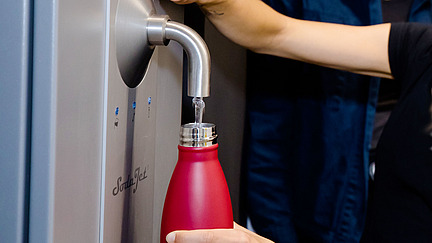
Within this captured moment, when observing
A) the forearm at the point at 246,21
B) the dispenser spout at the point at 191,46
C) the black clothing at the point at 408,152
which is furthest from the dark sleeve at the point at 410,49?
the dispenser spout at the point at 191,46

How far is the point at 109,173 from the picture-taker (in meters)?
0.31

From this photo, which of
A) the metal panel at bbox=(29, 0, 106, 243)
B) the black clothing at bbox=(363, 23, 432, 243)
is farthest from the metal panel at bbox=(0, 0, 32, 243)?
the black clothing at bbox=(363, 23, 432, 243)

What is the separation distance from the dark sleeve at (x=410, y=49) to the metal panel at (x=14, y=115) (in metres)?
0.75

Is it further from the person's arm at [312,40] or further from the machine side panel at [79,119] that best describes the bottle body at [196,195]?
the person's arm at [312,40]

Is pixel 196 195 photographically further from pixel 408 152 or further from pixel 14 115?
pixel 408 152

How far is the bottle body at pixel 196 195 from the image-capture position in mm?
325

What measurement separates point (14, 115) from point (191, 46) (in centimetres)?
16

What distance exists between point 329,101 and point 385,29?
19cm

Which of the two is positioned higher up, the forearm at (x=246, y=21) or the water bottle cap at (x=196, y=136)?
the forearm at (x=246, y=21)

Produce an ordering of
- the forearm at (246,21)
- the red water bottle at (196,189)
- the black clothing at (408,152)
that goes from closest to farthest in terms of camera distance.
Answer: the red water bottle at (196,189)
the forearm at (246,21)
the black clothing at (408,152)

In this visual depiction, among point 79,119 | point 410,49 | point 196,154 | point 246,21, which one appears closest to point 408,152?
point 410,49

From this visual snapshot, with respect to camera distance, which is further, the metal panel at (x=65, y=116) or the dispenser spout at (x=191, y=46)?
the dispenser spout at (x=191, y=46)

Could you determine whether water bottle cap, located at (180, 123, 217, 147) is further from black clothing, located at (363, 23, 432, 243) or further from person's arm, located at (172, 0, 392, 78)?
black clothing, located at (363, 23, 432, 243)

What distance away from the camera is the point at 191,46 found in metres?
0.34
